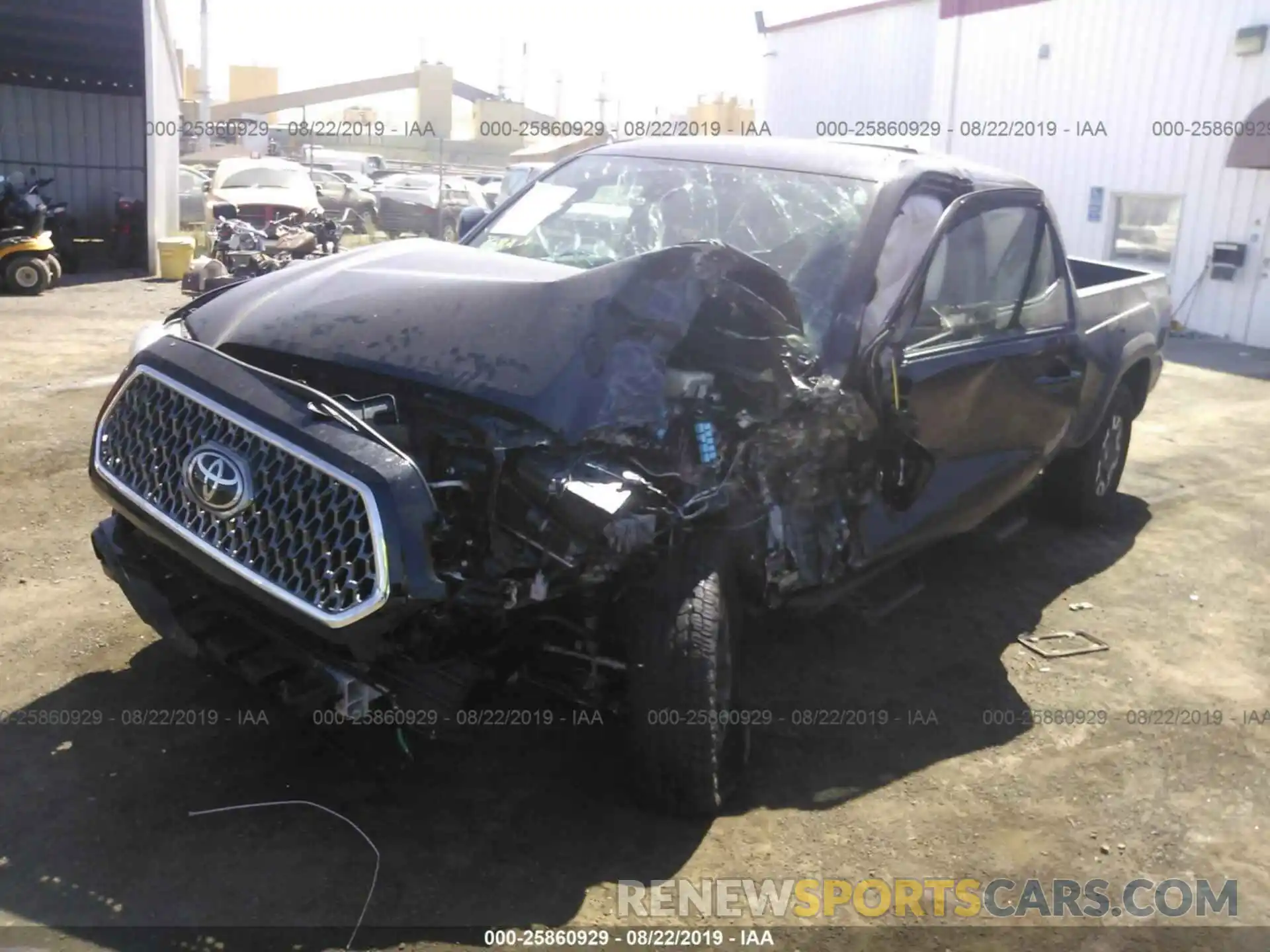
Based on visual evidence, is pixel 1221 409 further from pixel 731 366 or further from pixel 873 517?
pixel 731 366

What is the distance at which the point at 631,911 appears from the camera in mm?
3018

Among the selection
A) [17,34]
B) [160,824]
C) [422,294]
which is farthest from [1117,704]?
[17,34]

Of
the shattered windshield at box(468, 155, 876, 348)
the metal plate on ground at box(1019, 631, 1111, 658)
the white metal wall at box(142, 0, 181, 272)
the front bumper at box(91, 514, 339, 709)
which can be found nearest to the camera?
the front bumper at box(91, 514, 339, 709)

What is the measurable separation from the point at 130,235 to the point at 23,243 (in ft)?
9.95

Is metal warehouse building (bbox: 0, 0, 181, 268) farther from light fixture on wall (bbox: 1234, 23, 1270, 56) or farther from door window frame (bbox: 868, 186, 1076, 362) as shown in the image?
light fixture on wall (bbox: 1234, 23, 1270, 56)

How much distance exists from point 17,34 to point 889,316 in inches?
587

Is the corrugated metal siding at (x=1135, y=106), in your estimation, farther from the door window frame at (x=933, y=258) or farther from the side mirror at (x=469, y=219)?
the side mirror at (x=469, y=219)

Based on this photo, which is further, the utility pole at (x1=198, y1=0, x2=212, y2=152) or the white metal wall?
the utility pole at (x1=198, y1=0, x2=212, y2=152)

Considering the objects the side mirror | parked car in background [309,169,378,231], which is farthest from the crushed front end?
parked car in background [309,169,378,231]

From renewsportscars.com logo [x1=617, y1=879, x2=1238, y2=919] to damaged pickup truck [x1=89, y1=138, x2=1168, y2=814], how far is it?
0.98 feet

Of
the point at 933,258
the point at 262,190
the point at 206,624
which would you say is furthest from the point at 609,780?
the point at 262,190

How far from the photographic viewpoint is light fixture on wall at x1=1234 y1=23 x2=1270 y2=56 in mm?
Result: 13820

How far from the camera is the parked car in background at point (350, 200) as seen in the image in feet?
76.9

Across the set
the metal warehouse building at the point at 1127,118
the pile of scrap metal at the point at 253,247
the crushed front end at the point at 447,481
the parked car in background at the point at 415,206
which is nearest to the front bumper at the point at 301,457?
the crushed front end at the point at 447,481
